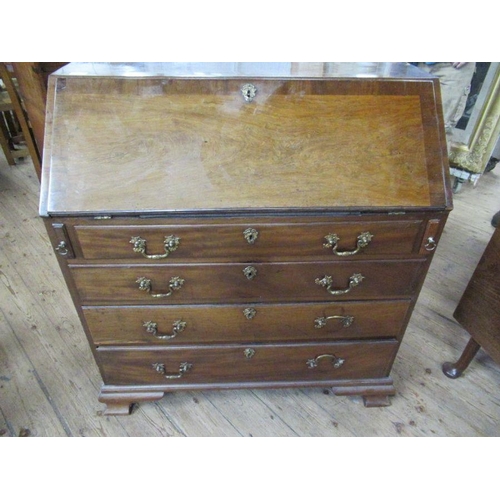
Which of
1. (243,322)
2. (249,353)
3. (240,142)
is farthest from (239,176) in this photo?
(249,353)

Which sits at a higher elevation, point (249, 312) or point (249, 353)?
point (249, 312)

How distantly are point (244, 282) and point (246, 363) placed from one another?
0.38m

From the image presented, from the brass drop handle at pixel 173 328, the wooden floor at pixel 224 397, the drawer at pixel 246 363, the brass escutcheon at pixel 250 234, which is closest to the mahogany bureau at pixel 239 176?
the brass escutcheon at pixel 250 234

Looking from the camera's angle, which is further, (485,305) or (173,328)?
(485,305)

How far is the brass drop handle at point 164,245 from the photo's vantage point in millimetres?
1044

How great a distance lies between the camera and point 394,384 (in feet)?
5.21

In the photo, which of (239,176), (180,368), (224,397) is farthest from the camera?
(224,397)

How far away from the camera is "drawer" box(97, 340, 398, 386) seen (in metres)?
1.33

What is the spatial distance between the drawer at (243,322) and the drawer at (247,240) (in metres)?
0.21

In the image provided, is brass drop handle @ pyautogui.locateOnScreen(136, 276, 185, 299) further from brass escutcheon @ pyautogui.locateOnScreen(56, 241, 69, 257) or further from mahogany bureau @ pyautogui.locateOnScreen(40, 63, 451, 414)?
brass escutcheon @ pyautogui.locateOnScreen(56, 241, 69, 257)

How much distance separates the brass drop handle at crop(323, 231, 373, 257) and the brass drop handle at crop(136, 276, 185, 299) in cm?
44

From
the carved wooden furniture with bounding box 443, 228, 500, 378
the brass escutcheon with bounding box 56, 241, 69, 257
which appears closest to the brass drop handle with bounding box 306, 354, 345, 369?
the carved wooden furniture with bounding box 443, 228, 500, 378

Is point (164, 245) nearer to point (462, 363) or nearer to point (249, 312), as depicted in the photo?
point (249, 312)

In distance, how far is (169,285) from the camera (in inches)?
45.3
